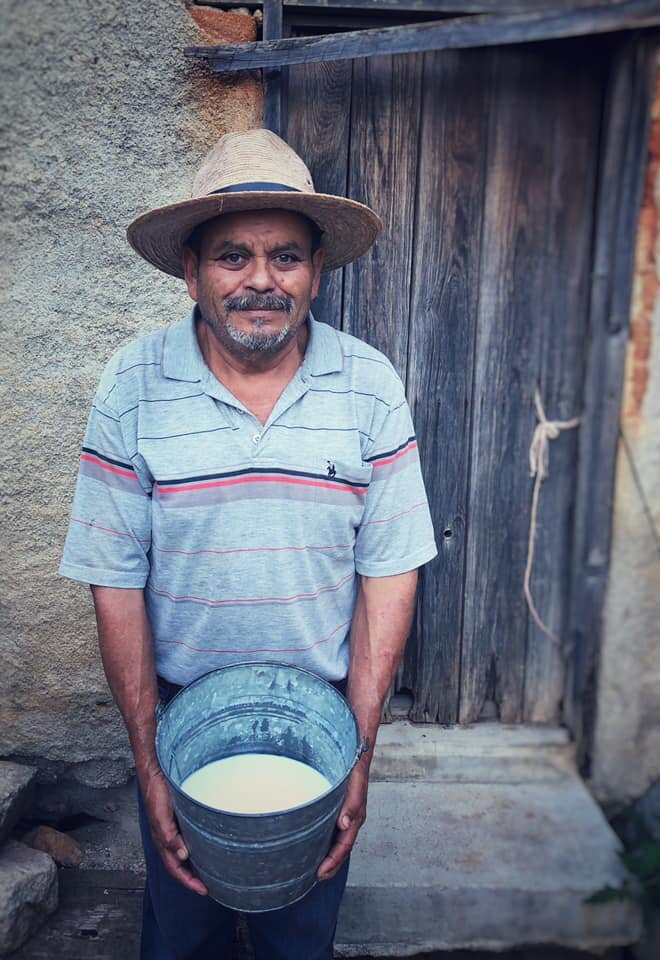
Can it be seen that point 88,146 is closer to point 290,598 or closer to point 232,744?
point 290,598

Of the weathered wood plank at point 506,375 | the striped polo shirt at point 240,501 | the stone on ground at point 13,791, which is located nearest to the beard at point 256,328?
the striped polo shirt at point 240,501

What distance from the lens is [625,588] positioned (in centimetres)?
296

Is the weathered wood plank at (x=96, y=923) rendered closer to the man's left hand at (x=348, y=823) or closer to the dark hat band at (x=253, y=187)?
the man's left hand at (x=348, y=823)

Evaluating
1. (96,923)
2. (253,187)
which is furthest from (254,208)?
(96,923)

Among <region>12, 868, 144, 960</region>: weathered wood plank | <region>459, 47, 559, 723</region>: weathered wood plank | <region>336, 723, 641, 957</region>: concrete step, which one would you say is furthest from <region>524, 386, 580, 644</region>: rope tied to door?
<region>12, 868, 144, 960</region>: weathered wood plank

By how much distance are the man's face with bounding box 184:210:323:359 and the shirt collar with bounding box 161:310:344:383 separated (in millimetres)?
76

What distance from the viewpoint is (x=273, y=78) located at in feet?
8.42

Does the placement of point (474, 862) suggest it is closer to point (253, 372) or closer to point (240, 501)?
point (240, 501)

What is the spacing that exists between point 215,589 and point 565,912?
1.73 metres

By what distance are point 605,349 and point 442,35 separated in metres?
1.17

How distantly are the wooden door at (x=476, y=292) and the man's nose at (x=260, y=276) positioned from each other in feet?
3.00

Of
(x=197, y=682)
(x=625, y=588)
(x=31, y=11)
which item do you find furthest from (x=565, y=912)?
(x=31, y=11)

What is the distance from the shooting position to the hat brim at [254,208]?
6.15 ft

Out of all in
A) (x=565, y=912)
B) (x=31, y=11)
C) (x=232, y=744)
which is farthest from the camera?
(x=565, y=912)
